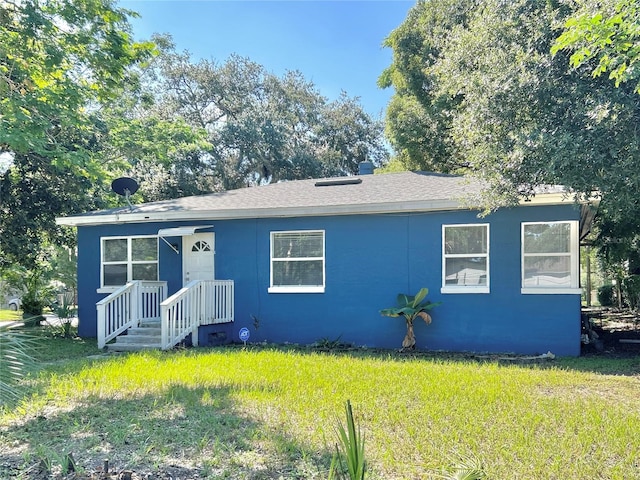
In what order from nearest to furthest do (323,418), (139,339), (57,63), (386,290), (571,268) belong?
(323,418) < (571,268) < (57,63) < (386,290) < (139,339)

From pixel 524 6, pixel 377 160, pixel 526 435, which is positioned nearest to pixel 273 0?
pixel 524 6

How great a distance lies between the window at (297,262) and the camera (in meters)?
11.2

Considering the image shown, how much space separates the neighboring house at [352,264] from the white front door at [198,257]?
0.09 ft

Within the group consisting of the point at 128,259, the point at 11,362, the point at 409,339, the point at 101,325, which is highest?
the point at 128,259

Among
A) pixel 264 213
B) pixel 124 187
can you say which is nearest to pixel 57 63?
pixel 124 187

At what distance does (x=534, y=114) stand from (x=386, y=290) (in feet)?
15.3

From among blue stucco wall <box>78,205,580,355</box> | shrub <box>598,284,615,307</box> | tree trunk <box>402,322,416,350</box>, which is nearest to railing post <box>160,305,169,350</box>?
blue stucco wall <box>78,205,580,355</box>

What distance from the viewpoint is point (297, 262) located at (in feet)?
37.3

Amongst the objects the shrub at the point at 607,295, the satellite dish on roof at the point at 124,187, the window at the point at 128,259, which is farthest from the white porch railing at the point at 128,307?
the shrub at the point at 607,295

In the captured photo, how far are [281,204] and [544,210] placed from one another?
5.32 m

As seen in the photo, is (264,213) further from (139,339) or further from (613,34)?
(613,34)

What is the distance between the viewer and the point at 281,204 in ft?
37.3

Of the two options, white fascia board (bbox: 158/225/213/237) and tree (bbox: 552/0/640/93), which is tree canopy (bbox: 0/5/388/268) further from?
tree (bbox: 552/0/640/93)

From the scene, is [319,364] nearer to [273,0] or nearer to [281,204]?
[281,204]
